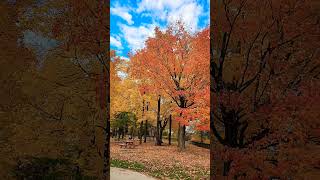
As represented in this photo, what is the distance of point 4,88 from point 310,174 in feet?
16.2

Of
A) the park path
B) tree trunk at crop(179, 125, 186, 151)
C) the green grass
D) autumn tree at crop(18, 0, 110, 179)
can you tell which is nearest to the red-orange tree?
tree trunk at crop(179, 125, 186, 151)

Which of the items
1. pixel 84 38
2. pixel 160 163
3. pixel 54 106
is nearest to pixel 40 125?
pixel 54 106

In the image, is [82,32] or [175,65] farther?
[175,65]

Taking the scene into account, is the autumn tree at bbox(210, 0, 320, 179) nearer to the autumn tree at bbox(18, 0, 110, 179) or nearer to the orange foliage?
the autumn tree at bbox(18, 0, 110, 179)

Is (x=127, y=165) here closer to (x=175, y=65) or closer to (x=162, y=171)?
(x=162, y=171)

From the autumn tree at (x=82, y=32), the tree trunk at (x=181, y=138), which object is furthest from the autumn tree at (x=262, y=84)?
the tree trunk at (x=181, y=138)

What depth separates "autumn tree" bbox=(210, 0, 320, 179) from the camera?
4.38m

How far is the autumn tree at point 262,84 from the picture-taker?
438 centimetres

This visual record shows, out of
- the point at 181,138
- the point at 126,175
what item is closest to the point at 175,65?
the point at 181,138

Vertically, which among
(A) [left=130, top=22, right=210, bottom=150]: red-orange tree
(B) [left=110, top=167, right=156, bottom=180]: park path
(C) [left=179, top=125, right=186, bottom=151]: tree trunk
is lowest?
(B) [left=110, top=167, right=156, bottom=180]: park path

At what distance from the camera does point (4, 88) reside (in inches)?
215

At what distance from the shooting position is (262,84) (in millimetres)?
4621

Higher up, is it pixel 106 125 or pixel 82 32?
pixel 82 32

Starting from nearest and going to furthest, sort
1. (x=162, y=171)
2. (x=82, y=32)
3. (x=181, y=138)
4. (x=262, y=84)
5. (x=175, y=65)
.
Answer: (x=262, y=84) < (x=82, y=32) < (x=162, y=171) < (x=175, y=65) < (x=181, y=138)
